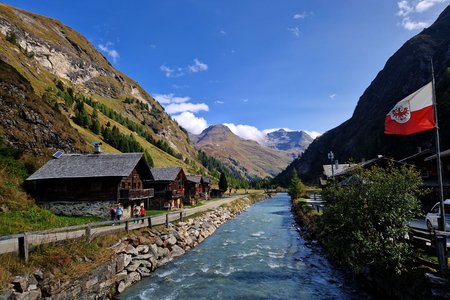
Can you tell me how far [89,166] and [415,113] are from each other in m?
39.2

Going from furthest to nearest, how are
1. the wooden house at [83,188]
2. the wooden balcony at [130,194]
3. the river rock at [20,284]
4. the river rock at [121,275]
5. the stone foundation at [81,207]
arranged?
the wooden balcony at [130,194] < the wooden house at [83,188] < the stone foundation at [81,207] < the river rock at [121,275] < the river rock at [20,284]

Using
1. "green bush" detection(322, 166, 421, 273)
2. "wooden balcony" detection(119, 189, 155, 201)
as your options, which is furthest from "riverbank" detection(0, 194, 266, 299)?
"green bush" detection(322, 166, 421, 273)

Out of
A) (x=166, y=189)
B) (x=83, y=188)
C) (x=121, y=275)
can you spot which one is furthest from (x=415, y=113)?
(x=166, y=189)

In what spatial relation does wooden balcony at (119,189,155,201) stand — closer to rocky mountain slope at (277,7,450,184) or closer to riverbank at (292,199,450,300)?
riverbank at (292,199,450,300)

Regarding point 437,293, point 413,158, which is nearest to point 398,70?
point 413,158

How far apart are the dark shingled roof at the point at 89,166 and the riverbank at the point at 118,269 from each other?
1139 centimetres

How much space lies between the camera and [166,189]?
6200cm

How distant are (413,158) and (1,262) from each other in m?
58.0

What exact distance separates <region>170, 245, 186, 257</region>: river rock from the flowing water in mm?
600

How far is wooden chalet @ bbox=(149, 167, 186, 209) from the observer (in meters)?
60.5

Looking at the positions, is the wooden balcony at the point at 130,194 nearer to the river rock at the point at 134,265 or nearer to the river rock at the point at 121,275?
the river rock at the point at 134,265

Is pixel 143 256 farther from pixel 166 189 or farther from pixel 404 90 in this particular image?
pixel 404 90

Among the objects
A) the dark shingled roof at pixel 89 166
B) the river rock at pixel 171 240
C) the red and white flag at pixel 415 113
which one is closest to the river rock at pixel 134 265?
the river rock at pixel 171 240

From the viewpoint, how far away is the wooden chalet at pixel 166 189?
60.5 m
